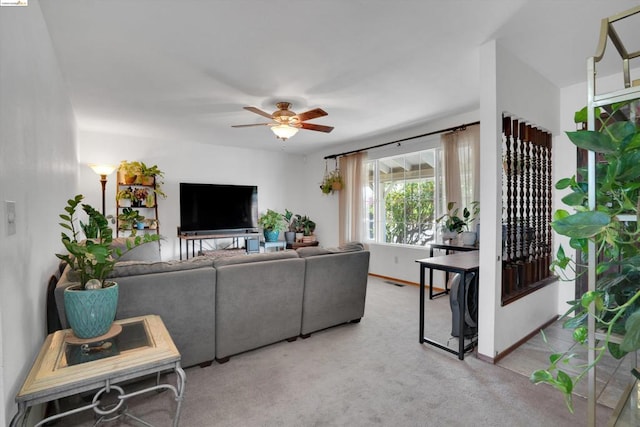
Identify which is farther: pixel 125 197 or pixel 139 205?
pixel 139 205

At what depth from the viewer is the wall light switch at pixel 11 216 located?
1206 millimetres

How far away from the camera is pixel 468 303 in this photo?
2.67 metres

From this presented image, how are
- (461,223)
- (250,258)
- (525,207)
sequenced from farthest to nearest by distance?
(461,223), (525,207), (250,258)

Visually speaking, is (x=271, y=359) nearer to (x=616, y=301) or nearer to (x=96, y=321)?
(x=96, y=321)

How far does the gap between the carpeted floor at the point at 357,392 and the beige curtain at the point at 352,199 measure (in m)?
3.11

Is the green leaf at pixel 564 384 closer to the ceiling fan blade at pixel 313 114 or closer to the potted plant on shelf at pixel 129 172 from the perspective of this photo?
the ceiling fan blade at pixel 313 114

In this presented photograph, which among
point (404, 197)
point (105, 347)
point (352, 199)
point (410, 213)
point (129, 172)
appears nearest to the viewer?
point (105, 347)

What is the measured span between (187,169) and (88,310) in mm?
4601

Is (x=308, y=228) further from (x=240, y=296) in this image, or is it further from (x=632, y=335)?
(x=632, y=335)

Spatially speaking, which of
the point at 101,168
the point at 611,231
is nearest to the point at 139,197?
the point at 101,168

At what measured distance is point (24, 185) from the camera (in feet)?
4.88

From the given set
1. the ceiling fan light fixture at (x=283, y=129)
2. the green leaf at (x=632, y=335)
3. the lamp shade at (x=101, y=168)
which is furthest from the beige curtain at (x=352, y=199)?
the green leaf at (x=632, y=335)

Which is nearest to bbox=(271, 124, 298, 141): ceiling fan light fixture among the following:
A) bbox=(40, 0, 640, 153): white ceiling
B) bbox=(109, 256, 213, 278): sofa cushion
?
bbox=(40, 0, 640, 153): white ceiling

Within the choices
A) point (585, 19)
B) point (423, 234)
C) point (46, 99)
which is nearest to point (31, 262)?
point (46, 99)
